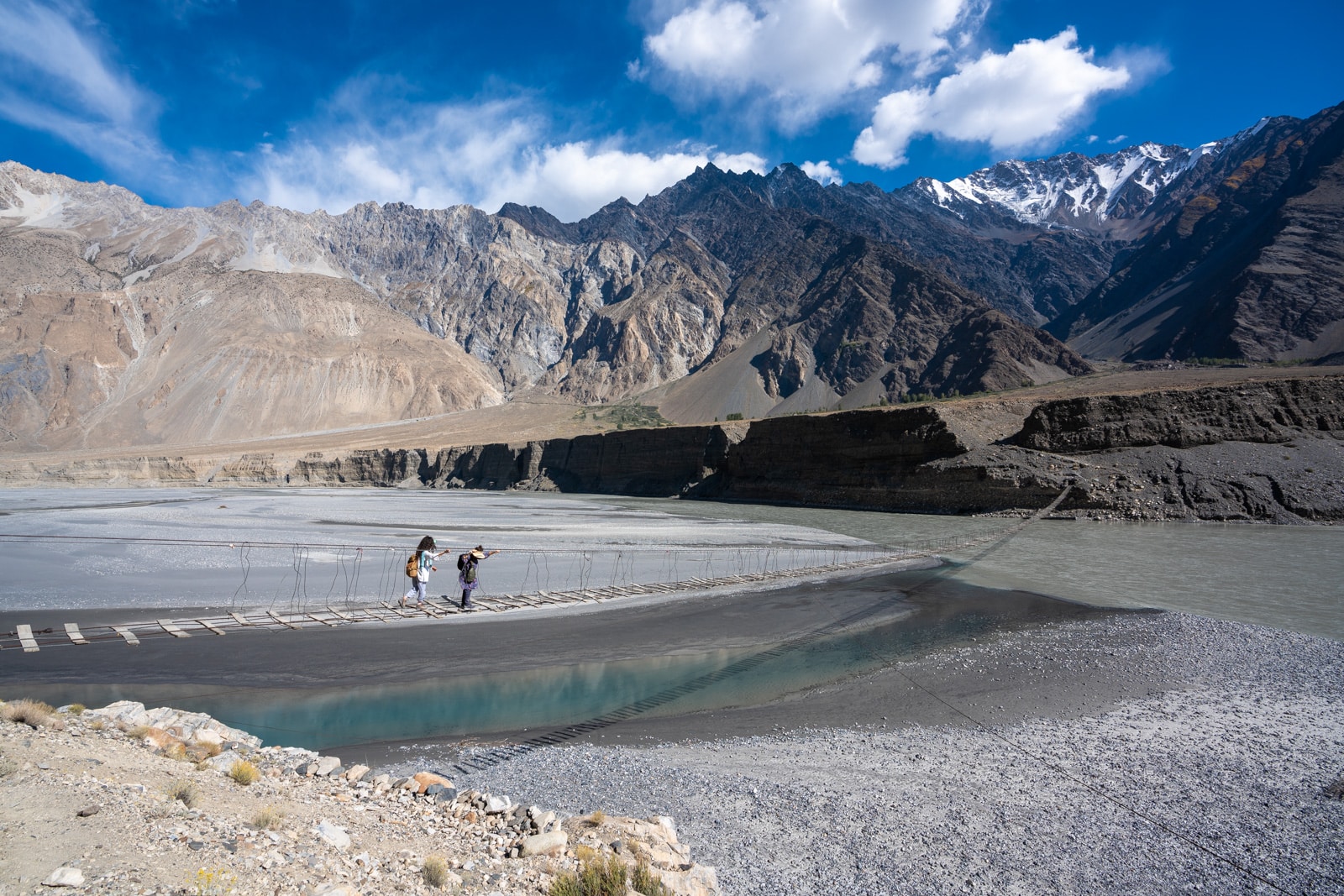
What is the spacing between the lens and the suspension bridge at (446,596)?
A: 13.9 m

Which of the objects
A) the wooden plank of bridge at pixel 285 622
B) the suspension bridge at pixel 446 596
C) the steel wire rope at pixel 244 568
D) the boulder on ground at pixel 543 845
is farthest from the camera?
the steel wire rope at pixel 244 568

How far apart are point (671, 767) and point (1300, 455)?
46.5 m

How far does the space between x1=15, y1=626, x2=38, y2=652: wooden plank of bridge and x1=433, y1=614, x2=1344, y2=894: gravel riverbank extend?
33.9 feet

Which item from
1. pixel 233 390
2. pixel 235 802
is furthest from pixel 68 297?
pixel 235 802

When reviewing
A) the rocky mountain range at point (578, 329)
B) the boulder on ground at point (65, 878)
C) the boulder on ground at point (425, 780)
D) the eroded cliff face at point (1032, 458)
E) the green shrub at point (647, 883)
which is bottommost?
the boulder on ground at point (425, 780)

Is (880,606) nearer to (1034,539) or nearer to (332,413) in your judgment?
(1034,539)

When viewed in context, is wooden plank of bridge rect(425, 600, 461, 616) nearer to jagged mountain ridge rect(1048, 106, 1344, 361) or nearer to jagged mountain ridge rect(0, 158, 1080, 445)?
jagged mountain ridge rect(0, 158, 1080, 445)

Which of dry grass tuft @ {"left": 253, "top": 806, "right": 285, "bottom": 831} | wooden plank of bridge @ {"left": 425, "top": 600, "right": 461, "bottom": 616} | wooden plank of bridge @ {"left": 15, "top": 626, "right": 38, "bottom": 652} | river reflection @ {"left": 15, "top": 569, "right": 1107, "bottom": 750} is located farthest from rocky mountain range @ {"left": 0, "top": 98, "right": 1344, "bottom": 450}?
dry grass tuft @ {"left": 253, "top": 806, "right": 285, "bottom": 831}

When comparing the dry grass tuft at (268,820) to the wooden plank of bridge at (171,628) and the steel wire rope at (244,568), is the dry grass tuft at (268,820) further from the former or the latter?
the steel wire rope at (244,568)

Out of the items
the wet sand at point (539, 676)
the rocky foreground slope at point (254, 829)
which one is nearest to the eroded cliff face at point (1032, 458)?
the wet sand at point (539, 676)

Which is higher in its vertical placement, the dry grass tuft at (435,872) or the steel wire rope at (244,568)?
the dry grass tuft at (435,872)

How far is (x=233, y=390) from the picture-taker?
12019 cm

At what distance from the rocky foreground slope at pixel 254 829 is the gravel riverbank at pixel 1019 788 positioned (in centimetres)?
140

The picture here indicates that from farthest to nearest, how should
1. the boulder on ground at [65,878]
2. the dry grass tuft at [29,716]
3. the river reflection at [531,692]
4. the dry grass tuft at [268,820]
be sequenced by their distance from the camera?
the river reflection at [531,692] < the dry grass tuft at [29,716] < the dry grass tuft at [268,820] < the boulder on ground at [65,878]
